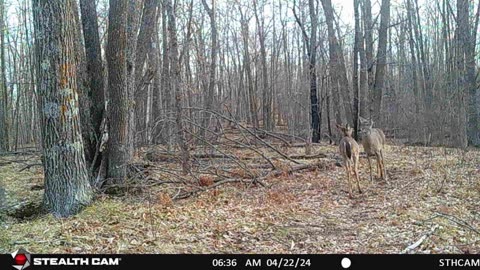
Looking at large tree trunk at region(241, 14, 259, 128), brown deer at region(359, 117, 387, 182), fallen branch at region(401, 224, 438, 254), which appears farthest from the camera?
large tree trunk at region(241, 14, 259, 128)

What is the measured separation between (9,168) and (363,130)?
32.2 ft

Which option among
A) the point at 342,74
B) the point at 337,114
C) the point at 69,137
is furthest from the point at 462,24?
the point at 69,137

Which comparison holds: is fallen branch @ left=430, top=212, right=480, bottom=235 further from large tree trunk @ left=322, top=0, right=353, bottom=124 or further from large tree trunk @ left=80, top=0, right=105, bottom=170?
large tree trunk @ left=322, top=0, right=353, bottom=124

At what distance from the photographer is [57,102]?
19.0 ft

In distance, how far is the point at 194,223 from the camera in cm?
600

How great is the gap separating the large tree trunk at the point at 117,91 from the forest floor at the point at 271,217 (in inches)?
23.9

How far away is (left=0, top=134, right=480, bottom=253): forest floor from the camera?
5.04 meters

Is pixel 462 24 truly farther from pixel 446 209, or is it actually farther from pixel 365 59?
pixel 446 209

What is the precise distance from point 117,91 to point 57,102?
65.4 inches
